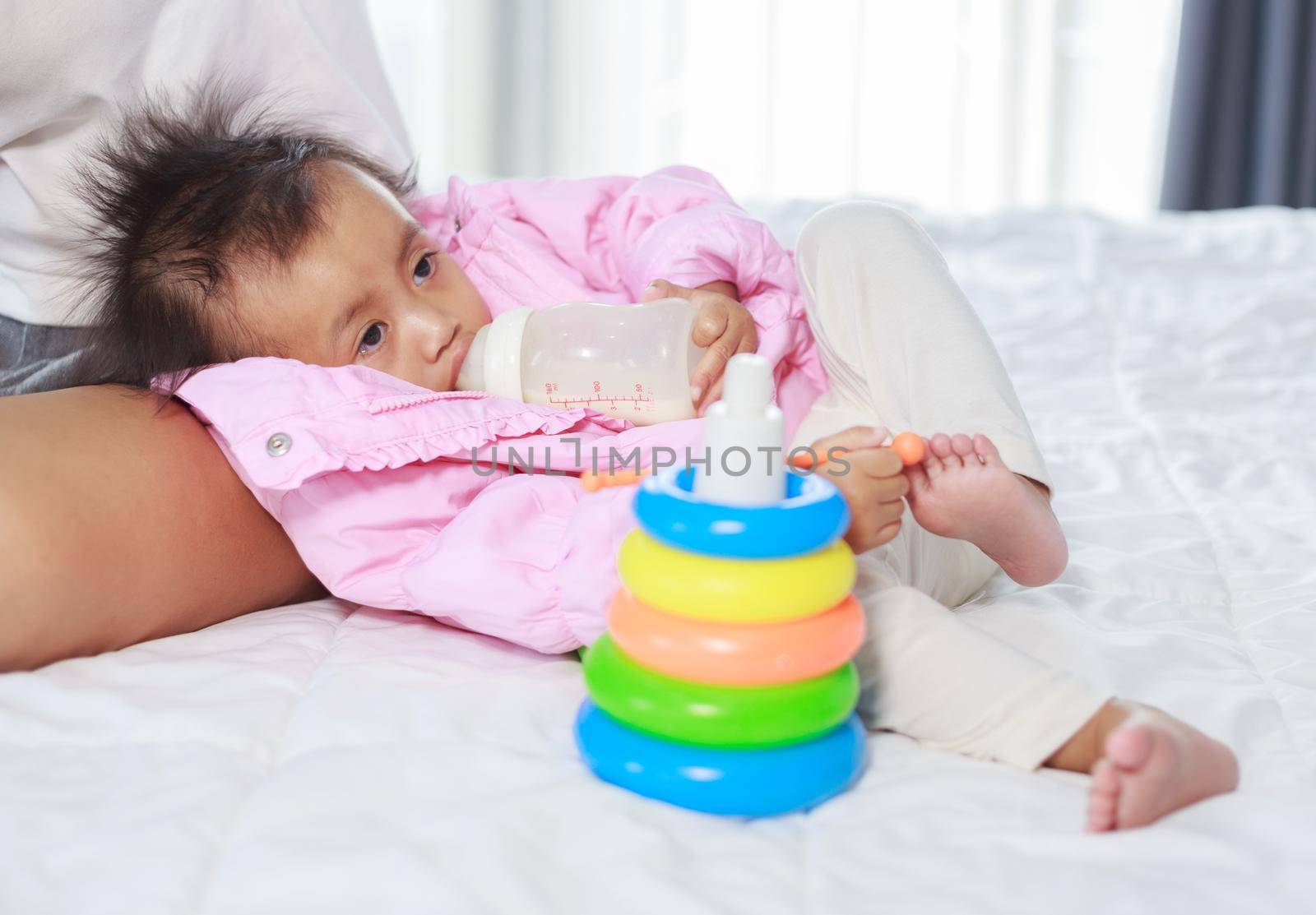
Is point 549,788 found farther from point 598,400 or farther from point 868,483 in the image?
point 598,400

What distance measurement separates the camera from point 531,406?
1.03m

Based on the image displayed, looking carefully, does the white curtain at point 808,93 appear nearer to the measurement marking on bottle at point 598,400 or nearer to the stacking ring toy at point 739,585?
the measurement marking on bottle at point 598,400

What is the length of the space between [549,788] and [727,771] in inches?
4.2

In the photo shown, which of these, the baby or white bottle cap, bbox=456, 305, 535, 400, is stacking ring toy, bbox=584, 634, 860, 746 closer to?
the baby

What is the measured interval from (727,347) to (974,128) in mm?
2732

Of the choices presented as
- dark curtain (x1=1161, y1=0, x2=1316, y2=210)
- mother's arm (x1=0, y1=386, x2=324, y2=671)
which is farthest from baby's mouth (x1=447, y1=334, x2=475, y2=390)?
dark curtain (x1=1161, y1=0, x2=1316, y2=210)

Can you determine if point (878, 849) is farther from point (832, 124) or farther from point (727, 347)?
point (832, 124)

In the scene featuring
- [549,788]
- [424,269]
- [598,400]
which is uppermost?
[424,269]

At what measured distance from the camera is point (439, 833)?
0.62m

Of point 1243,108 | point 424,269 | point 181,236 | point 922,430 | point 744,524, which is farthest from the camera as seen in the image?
point 1243,108

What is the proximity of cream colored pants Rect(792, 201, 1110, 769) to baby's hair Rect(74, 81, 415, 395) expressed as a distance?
1.60 ft

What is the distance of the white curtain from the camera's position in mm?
3408

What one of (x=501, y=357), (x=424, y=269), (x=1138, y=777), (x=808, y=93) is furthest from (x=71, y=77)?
(x=808, y=93)

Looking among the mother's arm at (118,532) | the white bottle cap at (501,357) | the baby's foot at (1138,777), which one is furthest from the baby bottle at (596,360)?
the baby's foot at (1138,777)
